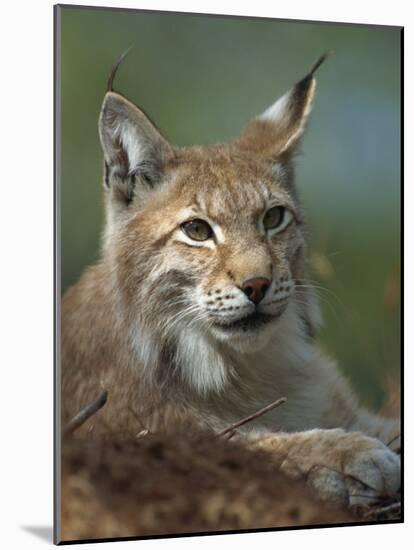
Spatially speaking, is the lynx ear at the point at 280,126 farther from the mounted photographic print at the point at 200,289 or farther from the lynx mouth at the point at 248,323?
the lynx mouth at the point at 248,323

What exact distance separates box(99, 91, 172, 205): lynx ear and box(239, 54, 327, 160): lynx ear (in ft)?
1.41

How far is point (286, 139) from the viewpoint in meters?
5.35

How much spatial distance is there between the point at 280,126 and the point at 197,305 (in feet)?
2.95

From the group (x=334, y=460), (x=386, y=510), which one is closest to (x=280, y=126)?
(x=334, y=460)

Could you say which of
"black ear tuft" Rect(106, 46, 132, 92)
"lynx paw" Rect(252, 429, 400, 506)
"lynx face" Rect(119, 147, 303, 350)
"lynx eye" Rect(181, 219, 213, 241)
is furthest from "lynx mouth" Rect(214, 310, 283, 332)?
"black ear tuft" Rect(106, 46, 132, 92)

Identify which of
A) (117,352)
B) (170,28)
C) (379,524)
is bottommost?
(379,524)

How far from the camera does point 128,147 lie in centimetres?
502

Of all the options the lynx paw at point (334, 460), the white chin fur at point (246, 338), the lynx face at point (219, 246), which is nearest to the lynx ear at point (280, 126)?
the lynx face at point (219, 246)

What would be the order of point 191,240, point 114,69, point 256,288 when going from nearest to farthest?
point 256,288 < point 191,240 < point 114,69

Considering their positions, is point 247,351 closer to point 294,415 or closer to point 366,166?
point 294,415

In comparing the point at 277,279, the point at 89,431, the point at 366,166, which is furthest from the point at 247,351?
the point at 366,166

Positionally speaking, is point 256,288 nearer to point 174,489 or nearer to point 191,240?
point 191,240

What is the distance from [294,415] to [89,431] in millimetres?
860

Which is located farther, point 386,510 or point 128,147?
point 386,510
